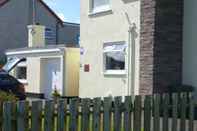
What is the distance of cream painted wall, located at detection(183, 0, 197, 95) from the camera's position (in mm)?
16578

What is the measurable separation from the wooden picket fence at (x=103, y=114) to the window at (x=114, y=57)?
A: 889 centimetres

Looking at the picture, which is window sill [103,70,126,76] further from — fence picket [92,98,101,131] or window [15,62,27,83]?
window [15,62,27,83]

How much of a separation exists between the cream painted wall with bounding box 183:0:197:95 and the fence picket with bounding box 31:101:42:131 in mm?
9821

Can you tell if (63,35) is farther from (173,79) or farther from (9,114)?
(9,114)

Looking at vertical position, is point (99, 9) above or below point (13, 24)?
below

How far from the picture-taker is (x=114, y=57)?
63.3ft

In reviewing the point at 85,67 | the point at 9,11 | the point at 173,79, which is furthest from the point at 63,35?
the point at 173,79

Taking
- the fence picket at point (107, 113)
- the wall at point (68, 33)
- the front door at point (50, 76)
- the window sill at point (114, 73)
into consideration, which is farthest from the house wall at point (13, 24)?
the fence picket at point (107, 113)

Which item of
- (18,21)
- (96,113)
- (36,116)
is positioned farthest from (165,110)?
(18,21)

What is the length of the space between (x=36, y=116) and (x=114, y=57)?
12082 mm

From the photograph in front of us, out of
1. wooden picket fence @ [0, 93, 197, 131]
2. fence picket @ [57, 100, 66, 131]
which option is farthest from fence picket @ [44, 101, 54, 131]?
fence picket @ [57, 100, 66, 131]

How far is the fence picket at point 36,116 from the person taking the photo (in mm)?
7266

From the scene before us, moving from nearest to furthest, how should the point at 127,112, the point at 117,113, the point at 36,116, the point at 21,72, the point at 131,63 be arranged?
the point at 36,116
the point at 117,113
the point at 127,112
the point at 131,63
the point at 21,72

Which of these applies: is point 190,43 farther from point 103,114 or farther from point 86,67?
point 103,114
